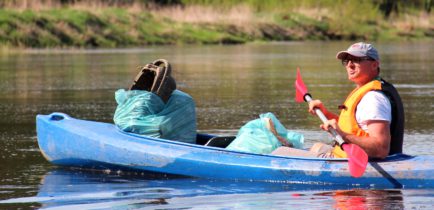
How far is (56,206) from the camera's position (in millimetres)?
9289

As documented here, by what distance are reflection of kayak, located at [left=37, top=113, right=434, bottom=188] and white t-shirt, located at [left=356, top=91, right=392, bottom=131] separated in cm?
54

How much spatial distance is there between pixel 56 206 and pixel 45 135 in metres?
2.52

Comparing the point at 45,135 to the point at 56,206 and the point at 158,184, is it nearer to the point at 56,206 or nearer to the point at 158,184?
the point at 158,184

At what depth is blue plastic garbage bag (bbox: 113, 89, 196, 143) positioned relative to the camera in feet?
36.5

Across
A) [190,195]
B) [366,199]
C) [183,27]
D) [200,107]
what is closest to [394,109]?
[366,199]

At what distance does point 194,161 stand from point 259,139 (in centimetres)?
66

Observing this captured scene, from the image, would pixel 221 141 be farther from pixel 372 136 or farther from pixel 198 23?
pixel 198 23

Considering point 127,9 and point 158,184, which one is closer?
point 158,184

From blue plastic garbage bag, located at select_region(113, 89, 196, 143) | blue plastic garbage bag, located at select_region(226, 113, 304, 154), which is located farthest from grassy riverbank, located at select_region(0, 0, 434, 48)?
blue plastic garbage bag, located at select_region(226, 113, 304, 154)

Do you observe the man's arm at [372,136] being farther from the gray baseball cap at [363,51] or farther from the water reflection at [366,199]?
the gray baseball cap at [363,51]

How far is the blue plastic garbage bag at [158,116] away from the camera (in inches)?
438

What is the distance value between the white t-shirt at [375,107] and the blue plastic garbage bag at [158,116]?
2414 millimetres

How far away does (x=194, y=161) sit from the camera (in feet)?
34.4

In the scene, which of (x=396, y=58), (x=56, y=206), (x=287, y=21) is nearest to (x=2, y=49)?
(x=396, y=58)
